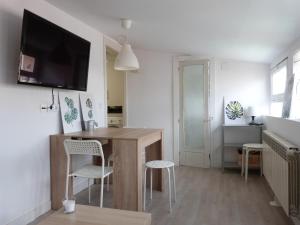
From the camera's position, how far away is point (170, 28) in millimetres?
3430

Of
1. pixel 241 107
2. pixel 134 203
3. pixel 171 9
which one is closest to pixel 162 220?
pixel 134 203

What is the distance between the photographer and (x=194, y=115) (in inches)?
203

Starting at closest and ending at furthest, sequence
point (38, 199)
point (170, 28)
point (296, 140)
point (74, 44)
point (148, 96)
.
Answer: point (296, 140) → point (38, 199) → point (74, 44) → point (170, 28) → point (148, 96)

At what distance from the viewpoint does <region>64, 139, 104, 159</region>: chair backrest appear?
253 centimetres

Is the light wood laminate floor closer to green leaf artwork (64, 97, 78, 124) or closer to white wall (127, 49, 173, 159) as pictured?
green leaf artwork (64, 97, 78, 124)

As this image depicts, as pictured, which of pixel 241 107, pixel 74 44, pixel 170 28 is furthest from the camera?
pixel 241 107

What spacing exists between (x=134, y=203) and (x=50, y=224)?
A: 3.58 feet

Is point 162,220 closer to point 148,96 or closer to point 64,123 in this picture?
point 64,123

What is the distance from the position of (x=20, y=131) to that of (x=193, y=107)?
3372mm

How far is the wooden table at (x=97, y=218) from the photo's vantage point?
66.7 inches

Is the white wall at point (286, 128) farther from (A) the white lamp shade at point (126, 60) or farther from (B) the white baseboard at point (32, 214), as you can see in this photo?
(B) the white baseboard at point (32, 214)

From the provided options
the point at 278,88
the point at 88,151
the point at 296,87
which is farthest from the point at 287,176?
the point at 278,88

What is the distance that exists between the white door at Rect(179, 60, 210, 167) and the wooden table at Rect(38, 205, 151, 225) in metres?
3.45

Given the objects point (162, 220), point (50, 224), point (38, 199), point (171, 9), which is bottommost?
point (162, 220)
